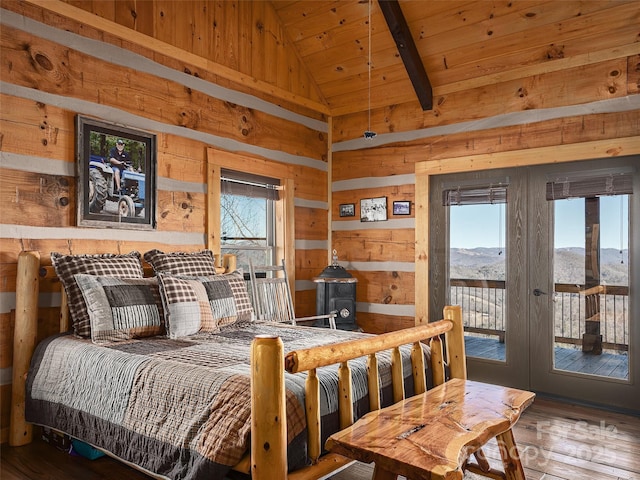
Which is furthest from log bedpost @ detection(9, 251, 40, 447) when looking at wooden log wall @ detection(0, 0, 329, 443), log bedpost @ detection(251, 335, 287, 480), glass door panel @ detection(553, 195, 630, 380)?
glass door panel @ detection(553, 195, 630, 380)

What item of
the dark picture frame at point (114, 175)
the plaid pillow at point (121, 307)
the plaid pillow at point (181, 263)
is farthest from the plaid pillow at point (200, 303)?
the dark picture frame at point (114, 175)

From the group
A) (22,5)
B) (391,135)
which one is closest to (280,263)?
(391,135)

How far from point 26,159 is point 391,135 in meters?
3.23

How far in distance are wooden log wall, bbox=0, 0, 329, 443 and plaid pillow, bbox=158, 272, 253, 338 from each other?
685mm

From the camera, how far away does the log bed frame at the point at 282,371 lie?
169 centimetres

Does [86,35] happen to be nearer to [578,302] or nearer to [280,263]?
[280,263]

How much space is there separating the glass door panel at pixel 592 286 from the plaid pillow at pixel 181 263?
2.78 meters

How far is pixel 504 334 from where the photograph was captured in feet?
14.0

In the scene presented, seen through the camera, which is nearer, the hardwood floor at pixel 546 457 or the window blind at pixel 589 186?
the hardwood floor at pixel 546 457

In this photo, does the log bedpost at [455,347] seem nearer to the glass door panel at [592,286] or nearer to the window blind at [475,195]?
the glass door panel at [592,286]

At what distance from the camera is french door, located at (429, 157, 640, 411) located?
3725 millimetres

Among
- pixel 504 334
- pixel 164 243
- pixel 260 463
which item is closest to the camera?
pixel 260 463

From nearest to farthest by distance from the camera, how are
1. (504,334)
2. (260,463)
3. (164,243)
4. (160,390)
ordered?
(260,463) → (160,390) → (164,243) → (504,334)

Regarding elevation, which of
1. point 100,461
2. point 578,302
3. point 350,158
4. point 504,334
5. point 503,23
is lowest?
point 100,461
